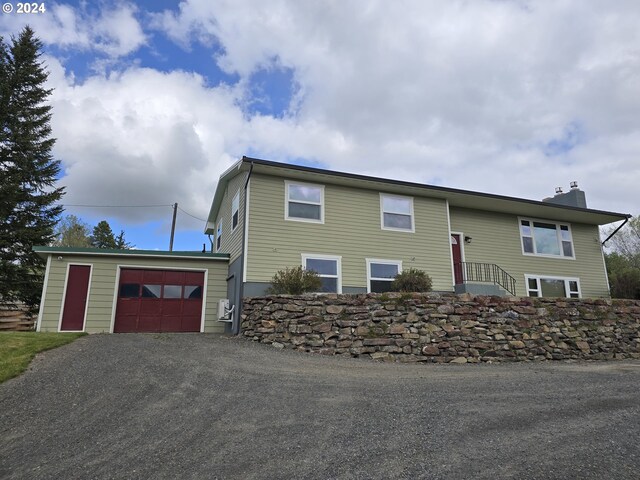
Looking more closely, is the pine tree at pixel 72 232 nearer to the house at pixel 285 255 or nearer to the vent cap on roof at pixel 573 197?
the house at pixel 285 255

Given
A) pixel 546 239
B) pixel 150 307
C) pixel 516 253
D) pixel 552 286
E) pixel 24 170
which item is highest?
pixel 24 170

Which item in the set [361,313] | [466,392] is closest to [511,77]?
[361,313]

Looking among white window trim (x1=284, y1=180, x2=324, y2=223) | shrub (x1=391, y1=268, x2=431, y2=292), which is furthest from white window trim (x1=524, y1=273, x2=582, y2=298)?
white window trim (x1=284, y1=180, x2=324, y2=223)

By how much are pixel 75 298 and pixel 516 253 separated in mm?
16768

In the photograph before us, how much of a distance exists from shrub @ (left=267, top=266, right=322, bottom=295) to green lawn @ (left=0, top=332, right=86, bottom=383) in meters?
5.33

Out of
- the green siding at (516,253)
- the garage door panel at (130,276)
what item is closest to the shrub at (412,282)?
A: the green siding at (516,253)

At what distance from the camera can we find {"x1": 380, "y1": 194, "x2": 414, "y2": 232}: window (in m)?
13.6

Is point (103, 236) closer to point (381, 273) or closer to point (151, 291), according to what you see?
point (151, 291)

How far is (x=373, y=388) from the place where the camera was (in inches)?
236

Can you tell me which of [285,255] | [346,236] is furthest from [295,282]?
[346,236]

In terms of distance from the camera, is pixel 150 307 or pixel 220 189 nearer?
pixel 150 307

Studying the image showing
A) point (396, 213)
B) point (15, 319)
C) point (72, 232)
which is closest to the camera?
point (396, 213)

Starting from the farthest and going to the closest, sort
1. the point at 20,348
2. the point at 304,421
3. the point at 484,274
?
1. the point at 484,274
2. the point at 20,348
3. the point at 304,421

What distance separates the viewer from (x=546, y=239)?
16.8 m
